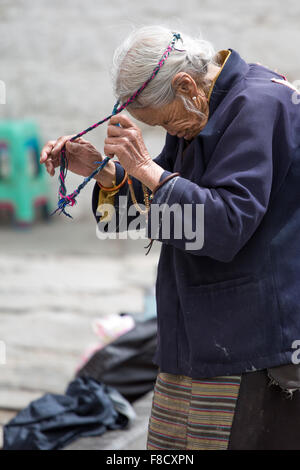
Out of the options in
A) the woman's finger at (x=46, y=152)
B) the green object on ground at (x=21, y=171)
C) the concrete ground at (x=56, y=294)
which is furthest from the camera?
the green object on ground at (x=21, y=171)

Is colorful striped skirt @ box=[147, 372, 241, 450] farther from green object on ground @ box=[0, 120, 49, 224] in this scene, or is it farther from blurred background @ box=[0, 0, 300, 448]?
green object on ground @ box=[0, 120, 49, 224]

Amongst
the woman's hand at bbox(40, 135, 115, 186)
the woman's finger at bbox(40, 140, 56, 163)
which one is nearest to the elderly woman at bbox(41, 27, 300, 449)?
the woman's hand at bbox(40, 135, 115, 186)

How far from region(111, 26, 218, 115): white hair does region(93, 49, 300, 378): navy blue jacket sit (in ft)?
0.23

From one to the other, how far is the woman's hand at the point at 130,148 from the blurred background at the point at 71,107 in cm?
305

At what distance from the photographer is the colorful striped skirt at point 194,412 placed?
182 centimetres

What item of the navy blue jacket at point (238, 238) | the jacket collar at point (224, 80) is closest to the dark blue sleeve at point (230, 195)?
the navy blue jacket at point (238, 238)

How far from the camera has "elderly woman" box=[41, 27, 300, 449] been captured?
5.33 ft

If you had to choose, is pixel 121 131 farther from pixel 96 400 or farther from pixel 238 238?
pixel 96 400

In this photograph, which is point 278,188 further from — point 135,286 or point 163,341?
point 135,286

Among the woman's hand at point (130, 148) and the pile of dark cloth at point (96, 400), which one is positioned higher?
the woman's hand at point (130, 148)

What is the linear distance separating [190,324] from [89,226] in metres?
5.37

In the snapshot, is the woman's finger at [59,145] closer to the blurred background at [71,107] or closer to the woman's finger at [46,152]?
the woman's finger at [46,152]

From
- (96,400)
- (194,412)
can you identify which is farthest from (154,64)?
(96,400)

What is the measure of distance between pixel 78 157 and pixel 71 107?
5.29 metres
